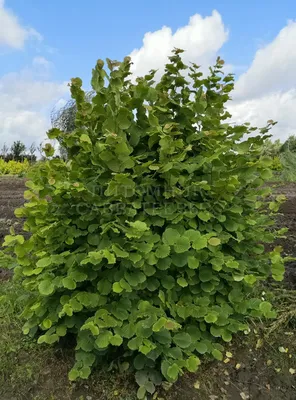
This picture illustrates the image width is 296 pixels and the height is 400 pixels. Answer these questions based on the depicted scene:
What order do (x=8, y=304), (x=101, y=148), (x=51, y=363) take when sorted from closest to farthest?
(x=101, y=148) < (x=51, y=363) < (x=8, y=304)

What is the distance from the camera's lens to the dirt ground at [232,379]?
7.80 ft

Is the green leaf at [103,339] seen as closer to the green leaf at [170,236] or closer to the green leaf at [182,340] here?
the green leaf at [182,340]

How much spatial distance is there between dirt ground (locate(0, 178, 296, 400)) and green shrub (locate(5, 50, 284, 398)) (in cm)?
20

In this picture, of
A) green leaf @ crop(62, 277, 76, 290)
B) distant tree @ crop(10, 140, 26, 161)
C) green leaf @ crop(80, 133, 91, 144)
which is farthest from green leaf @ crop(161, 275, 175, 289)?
distant tree @ crop(10, 140, 26, 161)

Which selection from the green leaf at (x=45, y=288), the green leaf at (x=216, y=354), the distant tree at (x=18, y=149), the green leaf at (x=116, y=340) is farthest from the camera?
the distant tree at (x=18, y=149)

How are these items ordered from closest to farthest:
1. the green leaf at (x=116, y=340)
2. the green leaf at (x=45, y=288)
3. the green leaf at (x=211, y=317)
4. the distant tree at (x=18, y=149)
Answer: the green leaf at (x=116, y=340)
the green leaf at (x=45, y=288)
the green leaf at (x=211, y=317)
the distant tree at (x=18, y=149)

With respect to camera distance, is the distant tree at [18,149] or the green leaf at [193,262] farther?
the distant tree at [18,149]

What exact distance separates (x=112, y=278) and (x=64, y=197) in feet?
1.81

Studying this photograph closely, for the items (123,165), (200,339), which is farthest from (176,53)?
(200,339)

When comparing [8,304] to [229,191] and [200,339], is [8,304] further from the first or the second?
[229,191]

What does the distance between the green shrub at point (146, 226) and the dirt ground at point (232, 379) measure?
0.67 feet

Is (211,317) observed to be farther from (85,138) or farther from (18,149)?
(18,149)

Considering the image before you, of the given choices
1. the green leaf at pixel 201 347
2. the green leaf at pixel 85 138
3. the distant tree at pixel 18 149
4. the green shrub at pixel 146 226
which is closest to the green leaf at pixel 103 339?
the green shrub at pixel 146 226

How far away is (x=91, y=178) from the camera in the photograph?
2.27 meters
